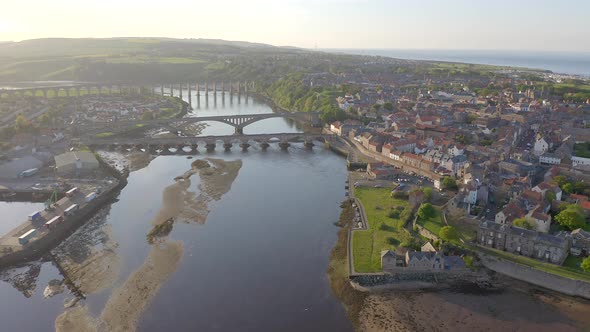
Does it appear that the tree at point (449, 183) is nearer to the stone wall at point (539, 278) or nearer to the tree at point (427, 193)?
the tree at point (427, 193)

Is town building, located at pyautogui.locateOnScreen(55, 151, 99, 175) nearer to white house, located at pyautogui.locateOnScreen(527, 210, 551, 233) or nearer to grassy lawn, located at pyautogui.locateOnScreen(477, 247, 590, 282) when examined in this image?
grassy lawn, located at pyautogui.locateOnScreen(477, 247, 590, 282)

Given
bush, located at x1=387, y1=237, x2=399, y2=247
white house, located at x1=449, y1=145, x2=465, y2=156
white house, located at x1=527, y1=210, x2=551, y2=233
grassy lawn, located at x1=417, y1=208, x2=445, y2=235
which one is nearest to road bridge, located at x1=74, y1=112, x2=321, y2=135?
white house, located at x1=449, y1=145, x2=465, y2=156

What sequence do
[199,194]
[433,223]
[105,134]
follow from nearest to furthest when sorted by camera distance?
[433,223] → [199,194] → [105,134]

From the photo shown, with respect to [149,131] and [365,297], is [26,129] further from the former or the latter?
[365,297]

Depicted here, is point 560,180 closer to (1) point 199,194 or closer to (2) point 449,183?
(2) point 449,183

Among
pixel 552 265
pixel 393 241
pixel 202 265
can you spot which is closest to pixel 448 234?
pixel 393 241

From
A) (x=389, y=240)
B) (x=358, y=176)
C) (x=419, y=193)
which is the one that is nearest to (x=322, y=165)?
(x=358, y=176)
